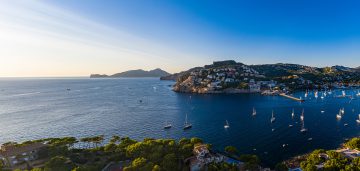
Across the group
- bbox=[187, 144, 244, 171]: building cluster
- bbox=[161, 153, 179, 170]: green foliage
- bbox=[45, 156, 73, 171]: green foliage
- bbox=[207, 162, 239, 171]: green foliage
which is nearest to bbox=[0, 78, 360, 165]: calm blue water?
bbox=[187, 144, 244, 171]: building cluster

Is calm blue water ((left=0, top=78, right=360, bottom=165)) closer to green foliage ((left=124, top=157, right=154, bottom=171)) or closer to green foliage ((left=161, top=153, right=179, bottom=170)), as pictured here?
green foliage ((left=161, top=153, right=179, bottom=170))

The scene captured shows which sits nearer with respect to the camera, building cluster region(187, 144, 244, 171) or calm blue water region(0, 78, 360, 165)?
building cluster region(187, 144, 244, 171)

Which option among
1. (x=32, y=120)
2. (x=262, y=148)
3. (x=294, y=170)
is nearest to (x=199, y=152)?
(x=294, y=170)

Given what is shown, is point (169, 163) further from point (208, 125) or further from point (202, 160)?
point (208, 125)

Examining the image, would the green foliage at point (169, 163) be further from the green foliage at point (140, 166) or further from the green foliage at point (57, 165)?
the green foliage at point (57, 165)

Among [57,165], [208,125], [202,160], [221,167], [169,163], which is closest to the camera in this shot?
[221,167]

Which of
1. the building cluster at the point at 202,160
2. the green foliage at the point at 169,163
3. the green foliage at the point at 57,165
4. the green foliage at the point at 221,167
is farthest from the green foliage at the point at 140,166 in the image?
the green foliage at the point at 57,165

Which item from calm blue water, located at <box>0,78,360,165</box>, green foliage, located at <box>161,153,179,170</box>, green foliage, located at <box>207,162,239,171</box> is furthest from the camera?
calm blue water, located at <box>0,78,360,165</box>

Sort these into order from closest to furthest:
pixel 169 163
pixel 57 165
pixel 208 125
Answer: pixel 169 163, pixel 57 165, pixel 208 125

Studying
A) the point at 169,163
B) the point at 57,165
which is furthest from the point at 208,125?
the point at 57,165

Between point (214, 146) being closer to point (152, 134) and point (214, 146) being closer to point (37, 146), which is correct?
point (152, 134)

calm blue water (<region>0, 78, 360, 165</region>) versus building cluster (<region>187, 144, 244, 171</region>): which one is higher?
building cluster (<region>187, 144, 244, 171</region>)
